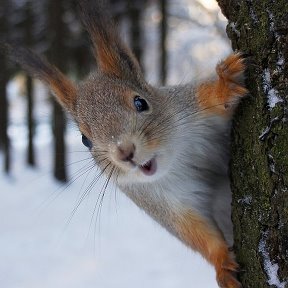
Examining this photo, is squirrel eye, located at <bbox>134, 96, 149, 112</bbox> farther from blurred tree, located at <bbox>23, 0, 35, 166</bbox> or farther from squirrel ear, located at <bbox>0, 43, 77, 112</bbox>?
blurred tree, located at <bbox>23, 0, 35, 166</bbox>

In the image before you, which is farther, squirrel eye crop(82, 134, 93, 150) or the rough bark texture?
squirrel eye crop(82, 134, 93, 150)

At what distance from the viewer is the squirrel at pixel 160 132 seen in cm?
168

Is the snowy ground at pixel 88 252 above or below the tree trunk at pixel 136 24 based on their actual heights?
below

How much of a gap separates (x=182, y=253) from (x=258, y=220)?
143 inches

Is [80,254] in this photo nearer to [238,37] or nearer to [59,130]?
[59,130]

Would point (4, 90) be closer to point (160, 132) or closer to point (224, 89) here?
point (160, 132)

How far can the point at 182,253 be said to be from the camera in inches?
199

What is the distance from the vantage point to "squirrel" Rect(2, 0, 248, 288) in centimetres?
168

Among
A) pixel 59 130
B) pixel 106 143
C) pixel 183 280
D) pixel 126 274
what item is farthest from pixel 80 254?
pixel 106 143

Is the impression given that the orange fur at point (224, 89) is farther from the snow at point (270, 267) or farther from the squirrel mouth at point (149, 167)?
the snow at point (270, 267)

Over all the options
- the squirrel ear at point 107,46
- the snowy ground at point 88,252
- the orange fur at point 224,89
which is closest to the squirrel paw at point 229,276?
the orange fur at point 224,89

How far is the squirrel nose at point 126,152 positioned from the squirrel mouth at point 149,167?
0.28 feet

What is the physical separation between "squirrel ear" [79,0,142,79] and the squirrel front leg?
534mm

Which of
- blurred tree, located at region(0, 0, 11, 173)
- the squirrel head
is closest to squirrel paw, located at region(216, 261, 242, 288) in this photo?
the squirrel head
